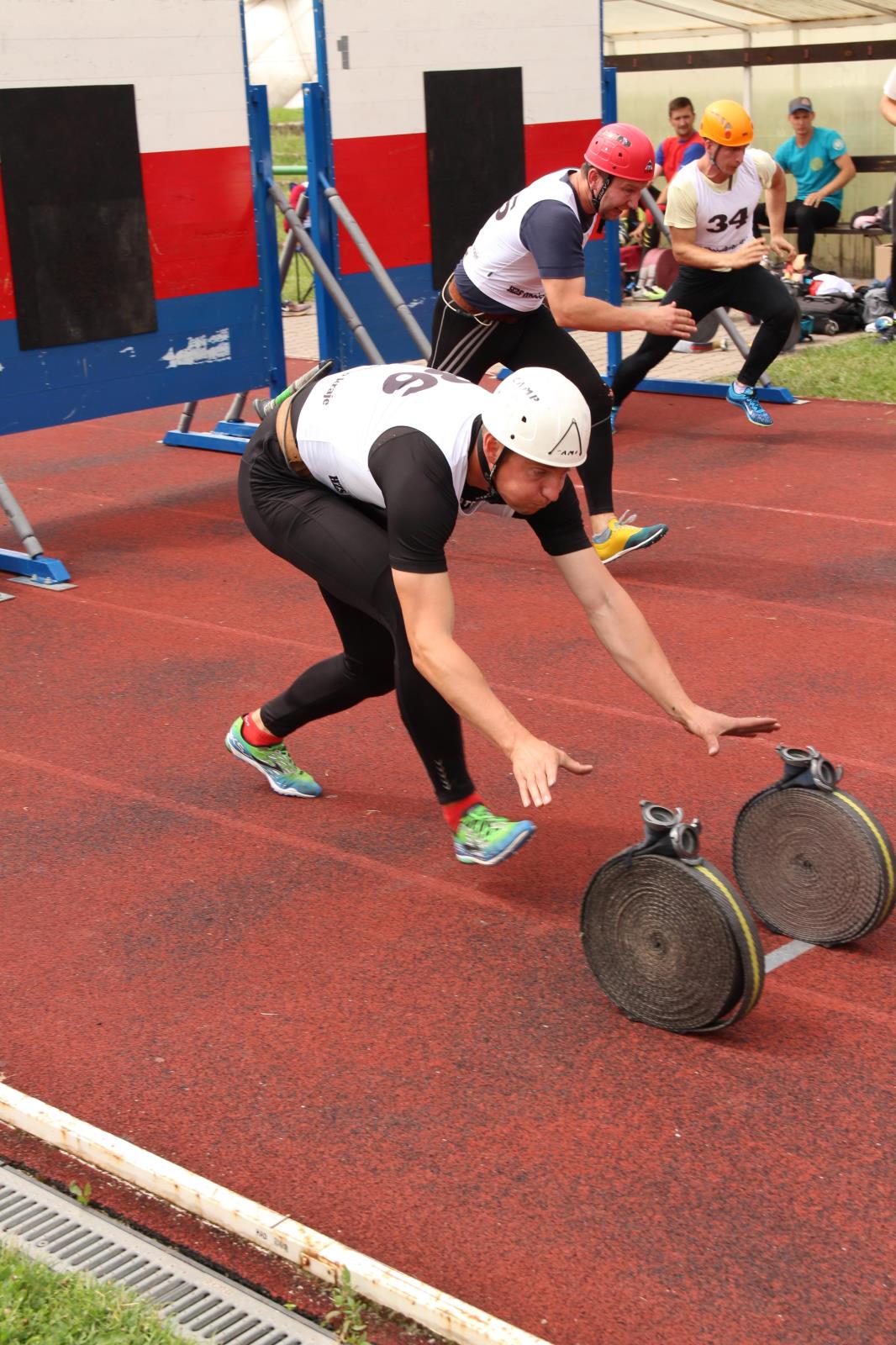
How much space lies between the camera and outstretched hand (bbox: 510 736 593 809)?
3.40m

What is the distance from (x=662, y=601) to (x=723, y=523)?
136 centimetres

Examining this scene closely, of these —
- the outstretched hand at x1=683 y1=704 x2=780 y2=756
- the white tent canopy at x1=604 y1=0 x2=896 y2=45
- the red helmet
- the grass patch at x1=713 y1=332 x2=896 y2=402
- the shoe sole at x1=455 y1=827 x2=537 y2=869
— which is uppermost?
the white tent canopy at x1=604 y1=0 x2=896 y2=45

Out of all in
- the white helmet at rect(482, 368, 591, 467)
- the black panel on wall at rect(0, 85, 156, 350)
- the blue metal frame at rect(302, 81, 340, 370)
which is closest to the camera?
the white helmet at rect(482, 368, 591, 467)

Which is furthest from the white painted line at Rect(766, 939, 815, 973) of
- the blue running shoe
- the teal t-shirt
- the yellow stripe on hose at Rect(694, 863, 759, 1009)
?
the teal t-shirt

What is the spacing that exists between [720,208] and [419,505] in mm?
5609

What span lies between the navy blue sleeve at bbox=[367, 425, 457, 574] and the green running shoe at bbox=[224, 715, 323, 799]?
1.31 m

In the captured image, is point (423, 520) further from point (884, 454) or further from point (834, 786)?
point (884, 454)

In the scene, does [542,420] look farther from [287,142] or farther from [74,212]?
[287,142]

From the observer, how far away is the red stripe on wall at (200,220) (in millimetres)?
8367

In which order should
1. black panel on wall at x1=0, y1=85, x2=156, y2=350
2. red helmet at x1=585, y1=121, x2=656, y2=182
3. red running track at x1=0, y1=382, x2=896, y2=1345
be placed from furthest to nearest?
1. black panel on wall at x1=0, y1=85, x2=156, y2=350
2. red helmet at x1=585, y1=121, x2=656, y2=182
3. red running track at x1=0, y1=382, x2=896, y2=1345

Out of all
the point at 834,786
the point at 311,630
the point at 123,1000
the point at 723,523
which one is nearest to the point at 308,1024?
the point at 123,1000

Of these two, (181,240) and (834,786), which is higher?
(181,240)

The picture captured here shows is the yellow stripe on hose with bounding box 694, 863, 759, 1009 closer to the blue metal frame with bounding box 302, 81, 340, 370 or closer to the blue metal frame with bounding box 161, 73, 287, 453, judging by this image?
the blue metal frame with bounding box 302, 81, 340, 370

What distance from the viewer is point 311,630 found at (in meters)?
6.42
